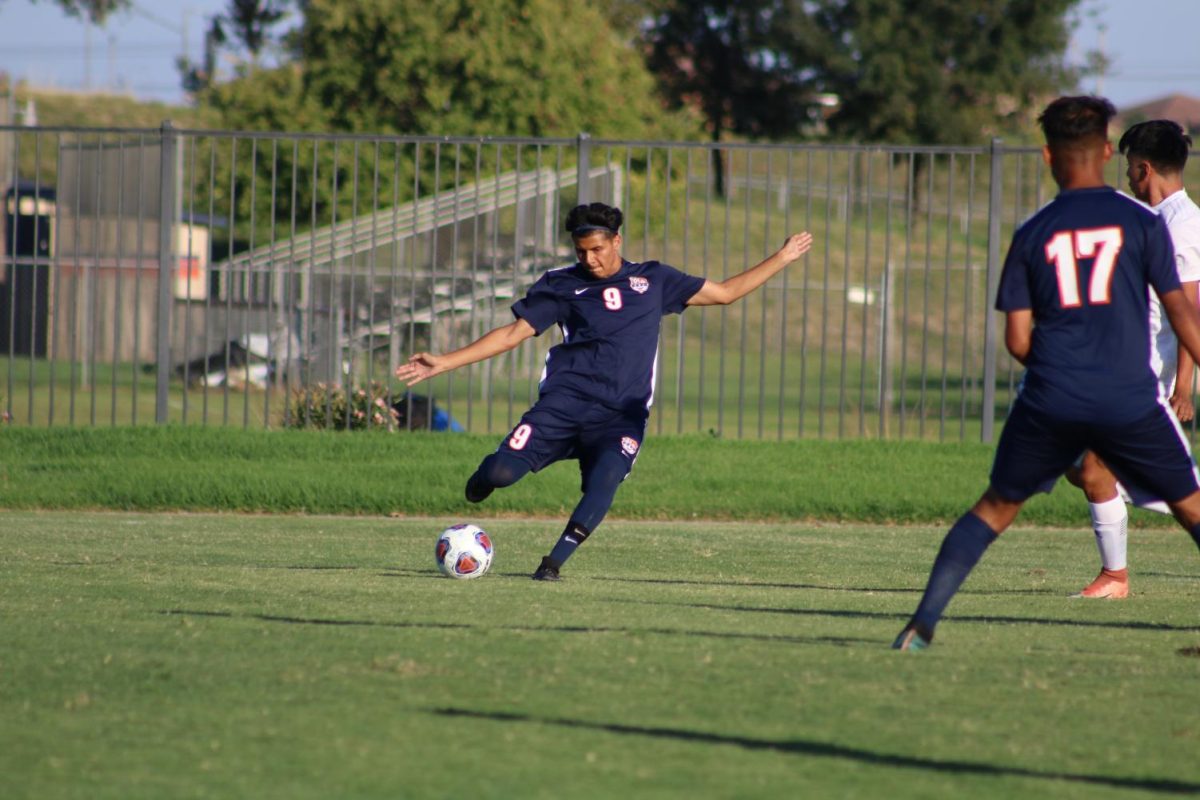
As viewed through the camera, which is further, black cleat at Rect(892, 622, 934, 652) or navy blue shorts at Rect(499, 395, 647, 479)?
navy blue shorts at Rect(499, 395, 647, 479)

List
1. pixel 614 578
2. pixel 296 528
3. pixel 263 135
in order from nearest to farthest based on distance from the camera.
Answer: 1. pixel 614 578
2. pixel 296 528
3. pixel 263 135

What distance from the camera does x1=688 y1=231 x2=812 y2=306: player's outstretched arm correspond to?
8.20m

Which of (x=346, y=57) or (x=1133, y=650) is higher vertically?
(x=346, y=57)

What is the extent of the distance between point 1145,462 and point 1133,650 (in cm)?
73

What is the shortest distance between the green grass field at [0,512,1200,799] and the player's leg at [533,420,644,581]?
0.25 meters

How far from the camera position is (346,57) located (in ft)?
109

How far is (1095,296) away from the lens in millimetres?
5426

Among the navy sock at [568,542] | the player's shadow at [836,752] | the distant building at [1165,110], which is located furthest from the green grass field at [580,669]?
the distant building at [1165,110]

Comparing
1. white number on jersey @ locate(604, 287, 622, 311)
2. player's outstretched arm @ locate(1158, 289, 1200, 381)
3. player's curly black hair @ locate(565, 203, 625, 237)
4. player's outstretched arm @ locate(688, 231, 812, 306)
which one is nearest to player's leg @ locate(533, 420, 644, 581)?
white number on jersey @ locate(604, 287, 622, 311)

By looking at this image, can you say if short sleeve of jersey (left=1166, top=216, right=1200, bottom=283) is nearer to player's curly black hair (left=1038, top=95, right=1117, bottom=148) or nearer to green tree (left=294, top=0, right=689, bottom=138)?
player's curly black hair (left=1038, top=95, right=1117, bottom=148)

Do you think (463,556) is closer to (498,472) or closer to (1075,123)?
(498,472)

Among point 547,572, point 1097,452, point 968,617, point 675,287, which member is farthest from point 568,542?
point 1097,452

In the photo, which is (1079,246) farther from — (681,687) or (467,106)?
(467,106)

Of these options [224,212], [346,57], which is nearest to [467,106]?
[346,57]
